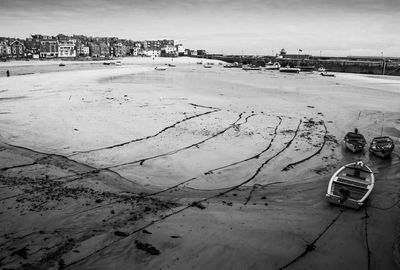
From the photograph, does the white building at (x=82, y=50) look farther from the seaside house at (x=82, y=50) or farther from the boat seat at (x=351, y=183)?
the boat seat at (x=351, y=183)

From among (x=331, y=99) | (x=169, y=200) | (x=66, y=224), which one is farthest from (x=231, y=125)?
(x=331, y=99)

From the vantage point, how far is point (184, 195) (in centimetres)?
992

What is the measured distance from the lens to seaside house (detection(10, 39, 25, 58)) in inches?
5349

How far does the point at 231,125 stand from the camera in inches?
730

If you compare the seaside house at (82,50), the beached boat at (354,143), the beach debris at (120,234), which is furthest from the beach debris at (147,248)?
the seaside house at (82,50)

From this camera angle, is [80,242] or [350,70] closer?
[80,242]

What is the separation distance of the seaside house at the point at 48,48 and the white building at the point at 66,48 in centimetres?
243

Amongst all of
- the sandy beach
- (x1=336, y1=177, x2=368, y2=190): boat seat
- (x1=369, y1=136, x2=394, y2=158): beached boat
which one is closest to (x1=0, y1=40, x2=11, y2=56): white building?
the sandy beach

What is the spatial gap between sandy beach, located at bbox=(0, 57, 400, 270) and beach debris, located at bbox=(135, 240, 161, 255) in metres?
0.02

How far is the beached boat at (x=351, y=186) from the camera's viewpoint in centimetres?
937

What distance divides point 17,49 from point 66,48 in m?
21.3

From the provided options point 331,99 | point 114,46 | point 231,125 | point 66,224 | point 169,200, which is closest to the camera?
point 66,224

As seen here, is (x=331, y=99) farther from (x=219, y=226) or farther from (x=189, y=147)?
(x=219, y=226)

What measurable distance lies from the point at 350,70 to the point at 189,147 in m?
81.8
